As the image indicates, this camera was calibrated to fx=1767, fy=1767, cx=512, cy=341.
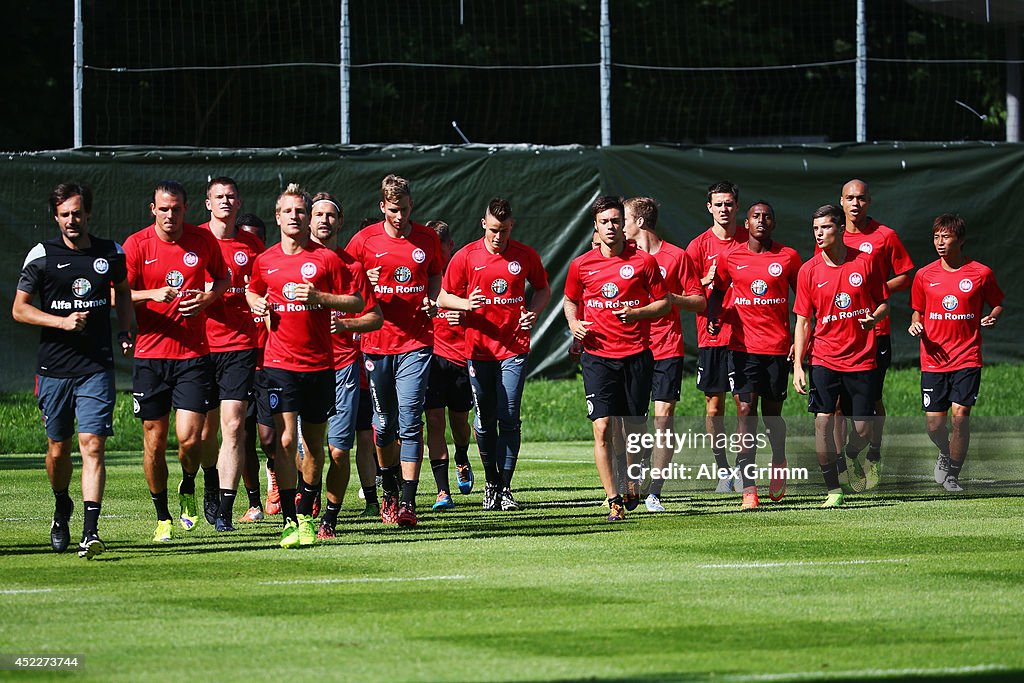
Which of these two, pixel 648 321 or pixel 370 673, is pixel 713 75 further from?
pixel 370 673

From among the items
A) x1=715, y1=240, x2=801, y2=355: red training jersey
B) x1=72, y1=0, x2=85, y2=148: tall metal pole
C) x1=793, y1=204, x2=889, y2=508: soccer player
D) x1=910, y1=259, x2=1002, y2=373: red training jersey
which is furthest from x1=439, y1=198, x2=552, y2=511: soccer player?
x1=72, y1=0, x2=85, y2=148: tall metal pole

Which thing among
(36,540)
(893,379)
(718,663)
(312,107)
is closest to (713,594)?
(718,663)

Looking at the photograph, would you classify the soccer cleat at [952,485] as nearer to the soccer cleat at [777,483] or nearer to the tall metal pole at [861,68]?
the soccer cleat at [777,483]

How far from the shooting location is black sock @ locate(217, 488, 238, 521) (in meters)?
11.8

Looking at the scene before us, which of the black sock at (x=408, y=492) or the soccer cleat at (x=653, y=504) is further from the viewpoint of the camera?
the soccer cleat at (x=653, y=504)

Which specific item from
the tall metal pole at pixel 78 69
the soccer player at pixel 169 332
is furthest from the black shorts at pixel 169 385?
the tall metal pole at pixel 78 69

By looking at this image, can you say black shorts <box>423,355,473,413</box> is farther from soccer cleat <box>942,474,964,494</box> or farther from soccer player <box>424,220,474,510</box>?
soccer cleat <box>942,474,964,494</box>

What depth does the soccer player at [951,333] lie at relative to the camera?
14.8 meters

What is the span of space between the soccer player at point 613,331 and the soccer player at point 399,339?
1095 millimetres

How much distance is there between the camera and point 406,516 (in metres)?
12.1

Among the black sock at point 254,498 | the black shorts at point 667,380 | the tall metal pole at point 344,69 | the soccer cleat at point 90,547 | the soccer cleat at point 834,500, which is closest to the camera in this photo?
the soccer cleat at point 90,547

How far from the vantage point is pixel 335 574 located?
9.84 metres

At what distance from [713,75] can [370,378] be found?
18.5m

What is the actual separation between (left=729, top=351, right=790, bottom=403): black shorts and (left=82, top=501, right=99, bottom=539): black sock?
5.49 m
